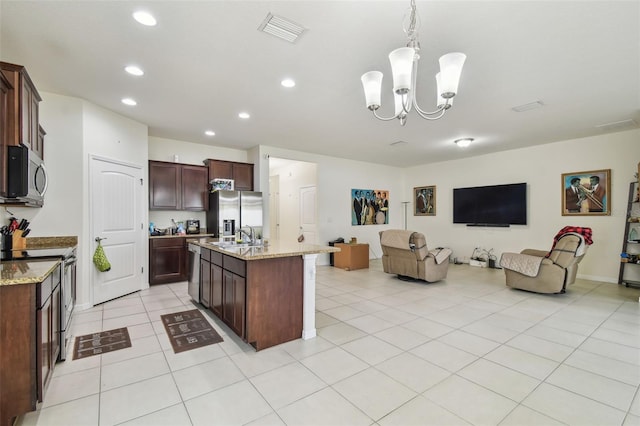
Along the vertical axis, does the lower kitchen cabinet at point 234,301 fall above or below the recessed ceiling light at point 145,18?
below

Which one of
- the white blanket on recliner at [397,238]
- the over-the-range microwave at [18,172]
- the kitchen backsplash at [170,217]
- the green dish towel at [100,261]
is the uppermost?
the over-the-range microwave at [18,172]

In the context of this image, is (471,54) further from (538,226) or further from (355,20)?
(538,226)

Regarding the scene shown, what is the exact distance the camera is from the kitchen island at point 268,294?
269cm

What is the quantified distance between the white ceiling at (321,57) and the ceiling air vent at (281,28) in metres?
0.05

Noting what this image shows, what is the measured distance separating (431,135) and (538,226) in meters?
3.28

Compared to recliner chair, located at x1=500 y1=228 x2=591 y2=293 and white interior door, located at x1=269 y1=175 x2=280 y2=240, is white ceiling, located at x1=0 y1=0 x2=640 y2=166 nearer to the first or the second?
recliner chair, located at x1=500 y1=228 x2=591 y2=293

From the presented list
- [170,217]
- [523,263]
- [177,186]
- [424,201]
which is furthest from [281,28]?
[424,201]

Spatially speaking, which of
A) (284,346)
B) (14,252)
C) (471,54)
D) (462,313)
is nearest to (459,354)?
(462,313)

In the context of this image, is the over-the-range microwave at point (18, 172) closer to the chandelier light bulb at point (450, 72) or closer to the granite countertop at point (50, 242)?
the granite countertop at point (50, 242)

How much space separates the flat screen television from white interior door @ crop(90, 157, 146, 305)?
7.25 m

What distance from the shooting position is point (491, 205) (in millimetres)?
6965

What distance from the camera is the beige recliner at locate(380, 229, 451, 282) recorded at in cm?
516

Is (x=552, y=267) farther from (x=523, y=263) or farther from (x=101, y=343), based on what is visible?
(x=101, y=343)

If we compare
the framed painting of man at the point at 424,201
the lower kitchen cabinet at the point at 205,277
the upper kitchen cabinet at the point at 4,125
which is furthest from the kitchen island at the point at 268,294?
the framed painting of man at the point at 424,201
